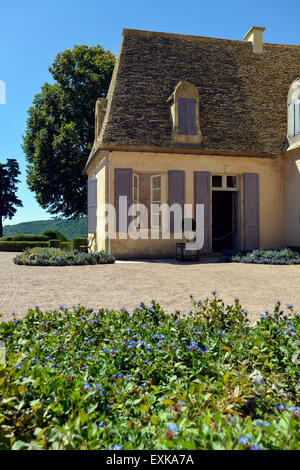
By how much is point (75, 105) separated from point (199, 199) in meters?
11.7

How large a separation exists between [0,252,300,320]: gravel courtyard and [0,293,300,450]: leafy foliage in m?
1.45

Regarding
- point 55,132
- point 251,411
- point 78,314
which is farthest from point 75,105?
point 251,411

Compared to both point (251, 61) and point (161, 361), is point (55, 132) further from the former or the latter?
point (161, 361)

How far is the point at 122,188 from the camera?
12.0 metres

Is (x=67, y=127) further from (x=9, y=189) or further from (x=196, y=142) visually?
(x=9, y=189)

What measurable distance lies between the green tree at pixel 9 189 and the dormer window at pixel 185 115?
25.6 meters

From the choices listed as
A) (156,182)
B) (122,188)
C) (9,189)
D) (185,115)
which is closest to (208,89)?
(185,115)

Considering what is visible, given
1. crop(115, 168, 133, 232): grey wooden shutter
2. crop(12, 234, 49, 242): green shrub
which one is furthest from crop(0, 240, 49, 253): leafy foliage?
crop(115, 168, 133, 232): grey wooden shutter

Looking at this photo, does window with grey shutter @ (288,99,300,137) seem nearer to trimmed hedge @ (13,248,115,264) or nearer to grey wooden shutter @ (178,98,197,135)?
grey wooden shutter @ (178,98,197,135)

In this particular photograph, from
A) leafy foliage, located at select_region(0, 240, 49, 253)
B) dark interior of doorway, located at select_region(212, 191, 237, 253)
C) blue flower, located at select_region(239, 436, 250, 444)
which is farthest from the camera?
leafy foliage, located at select_region(0, 240, 49, 253)

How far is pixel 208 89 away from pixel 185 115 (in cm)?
221

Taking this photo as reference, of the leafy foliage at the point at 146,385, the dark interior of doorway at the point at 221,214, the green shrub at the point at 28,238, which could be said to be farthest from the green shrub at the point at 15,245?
the leafy foliage at the point at 146,385

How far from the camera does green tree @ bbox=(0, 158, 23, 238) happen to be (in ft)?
112

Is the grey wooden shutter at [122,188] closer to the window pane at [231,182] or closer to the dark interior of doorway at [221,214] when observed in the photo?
the window pane at [231,182]
